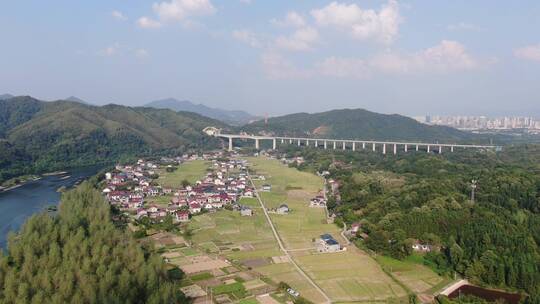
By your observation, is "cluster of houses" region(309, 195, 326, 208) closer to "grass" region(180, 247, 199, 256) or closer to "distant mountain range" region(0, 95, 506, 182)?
"grass" region(180, 247, 199, 256)

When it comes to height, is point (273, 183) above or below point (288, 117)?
below

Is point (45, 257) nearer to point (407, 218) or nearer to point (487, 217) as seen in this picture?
point (407, 218)

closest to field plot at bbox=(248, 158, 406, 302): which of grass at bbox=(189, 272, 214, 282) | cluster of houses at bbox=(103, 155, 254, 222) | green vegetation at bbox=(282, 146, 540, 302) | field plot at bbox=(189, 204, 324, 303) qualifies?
field plot at bbox=(189, 204, 324, 303)

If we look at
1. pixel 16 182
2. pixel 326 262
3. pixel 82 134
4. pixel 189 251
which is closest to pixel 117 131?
pixel 82 134

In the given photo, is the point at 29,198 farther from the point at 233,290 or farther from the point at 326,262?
the point at 326,262

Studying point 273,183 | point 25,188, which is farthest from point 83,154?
point 273,183

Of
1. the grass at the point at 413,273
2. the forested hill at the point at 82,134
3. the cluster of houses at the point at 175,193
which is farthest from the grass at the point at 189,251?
the forested hill at the point at 82,134
